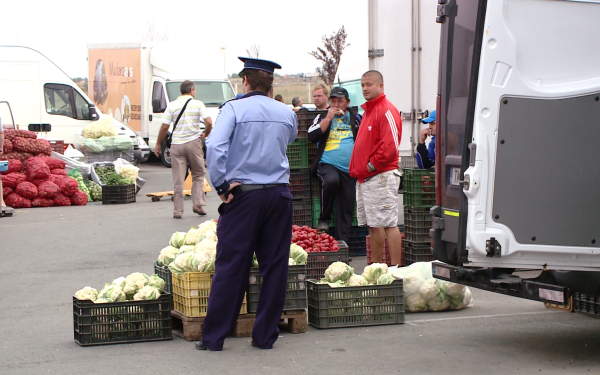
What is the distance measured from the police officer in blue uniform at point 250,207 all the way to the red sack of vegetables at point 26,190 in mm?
11325

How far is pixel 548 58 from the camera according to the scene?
5297 mm

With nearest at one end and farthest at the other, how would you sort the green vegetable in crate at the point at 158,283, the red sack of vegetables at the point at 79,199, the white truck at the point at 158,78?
the green vegetable in crate at the point at 158,283
the red sack of vegetables at the point at 79,199
the white truck at the point at 158,78

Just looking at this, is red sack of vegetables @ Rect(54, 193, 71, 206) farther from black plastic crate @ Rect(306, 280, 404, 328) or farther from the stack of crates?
black plastic crate @ Rect(306, 280, 404, 328)

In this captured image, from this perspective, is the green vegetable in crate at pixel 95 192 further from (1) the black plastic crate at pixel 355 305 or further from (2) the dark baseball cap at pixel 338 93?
(1) the black plastic crate at pixel 355 305

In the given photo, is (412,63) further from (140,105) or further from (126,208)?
(140,105)

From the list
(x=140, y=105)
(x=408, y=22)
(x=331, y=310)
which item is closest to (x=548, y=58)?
(x=331, y=310)

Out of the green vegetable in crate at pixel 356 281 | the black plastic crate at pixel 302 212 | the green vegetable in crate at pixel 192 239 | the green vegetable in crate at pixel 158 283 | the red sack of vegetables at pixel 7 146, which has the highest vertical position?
the red sack of vegetables at pixel 7 146

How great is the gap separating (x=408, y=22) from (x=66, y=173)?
31.1ft

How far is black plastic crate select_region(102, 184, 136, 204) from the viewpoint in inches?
678

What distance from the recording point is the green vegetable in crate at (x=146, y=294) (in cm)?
646

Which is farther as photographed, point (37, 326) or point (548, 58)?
point (37, 326)

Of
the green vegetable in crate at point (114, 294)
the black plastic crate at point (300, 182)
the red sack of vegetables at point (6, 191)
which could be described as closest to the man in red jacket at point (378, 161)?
the black plastic crate at point (300, 182)

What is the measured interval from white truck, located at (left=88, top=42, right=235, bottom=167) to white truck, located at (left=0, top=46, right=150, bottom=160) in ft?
11.2

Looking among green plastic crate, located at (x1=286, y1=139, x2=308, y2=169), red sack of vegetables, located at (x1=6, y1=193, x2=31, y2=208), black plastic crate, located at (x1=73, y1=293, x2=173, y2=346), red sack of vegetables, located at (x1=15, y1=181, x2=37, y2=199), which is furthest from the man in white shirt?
black plastic crate, located at (x1=73, y1=293, x2=173, y2=346)
